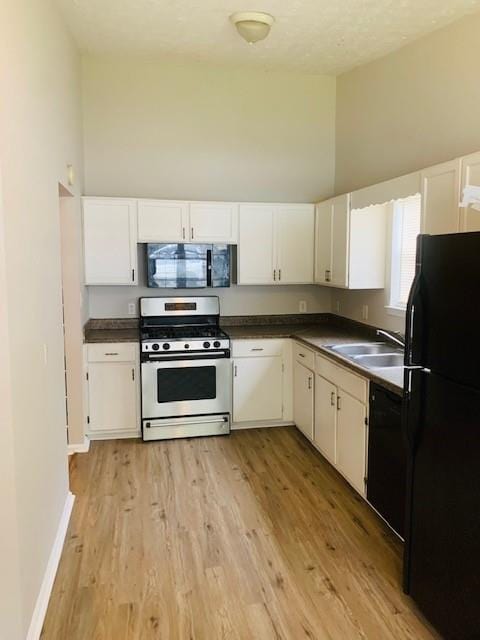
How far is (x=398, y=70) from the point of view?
366 cm

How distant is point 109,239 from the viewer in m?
4.25

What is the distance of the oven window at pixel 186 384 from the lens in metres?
4.14

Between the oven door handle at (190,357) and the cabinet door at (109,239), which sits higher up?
the cabinet door at (109,239)

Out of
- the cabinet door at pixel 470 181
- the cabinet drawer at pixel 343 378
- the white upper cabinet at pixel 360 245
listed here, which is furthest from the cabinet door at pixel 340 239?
the cabinet door at pixel 470 181

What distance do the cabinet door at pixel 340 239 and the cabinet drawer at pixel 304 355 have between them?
0.62 m

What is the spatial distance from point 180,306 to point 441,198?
2584mm

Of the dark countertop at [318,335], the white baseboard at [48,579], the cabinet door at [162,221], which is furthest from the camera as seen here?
the cabinet door at [162,221]

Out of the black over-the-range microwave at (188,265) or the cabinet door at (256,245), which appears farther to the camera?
the cabinet door at (256,245)

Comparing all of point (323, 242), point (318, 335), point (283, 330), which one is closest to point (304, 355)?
point (318, 335)

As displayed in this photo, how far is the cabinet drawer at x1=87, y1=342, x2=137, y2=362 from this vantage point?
407 cm

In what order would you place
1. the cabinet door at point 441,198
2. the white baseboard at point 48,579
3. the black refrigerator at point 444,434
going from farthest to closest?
1. the cabinet door at point 441,198
2. the white baseboard at point 48,579
3. the black refrigerator at point 444,434

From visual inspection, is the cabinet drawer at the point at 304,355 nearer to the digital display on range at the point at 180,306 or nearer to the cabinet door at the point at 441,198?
the digital display on range at the point at 180,306

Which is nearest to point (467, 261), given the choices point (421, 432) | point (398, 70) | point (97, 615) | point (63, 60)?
point (421, 432)

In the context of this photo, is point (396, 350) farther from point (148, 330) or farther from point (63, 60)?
point (63, 60)
